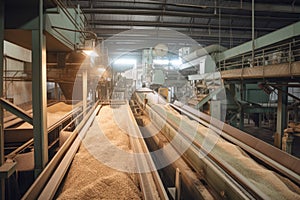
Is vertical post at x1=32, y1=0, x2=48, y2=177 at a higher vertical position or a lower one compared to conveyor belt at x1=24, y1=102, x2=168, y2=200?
higher

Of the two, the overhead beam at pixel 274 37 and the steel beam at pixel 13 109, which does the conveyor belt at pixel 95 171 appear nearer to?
the steel beam at pixel 13 109

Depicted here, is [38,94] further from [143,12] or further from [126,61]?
A: [126,61]

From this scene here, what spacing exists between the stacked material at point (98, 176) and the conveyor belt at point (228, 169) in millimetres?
675

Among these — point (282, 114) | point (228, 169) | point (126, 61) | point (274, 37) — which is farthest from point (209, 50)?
point (126, 61)

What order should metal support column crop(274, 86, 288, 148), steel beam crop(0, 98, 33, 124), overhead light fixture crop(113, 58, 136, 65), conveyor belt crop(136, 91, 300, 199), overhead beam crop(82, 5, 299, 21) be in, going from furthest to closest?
overhead light fixture crop(113, 58, 136, 65) → overhead beam crop(82, 5, 299, 21) → metal support column crop(274, 86, 288, 148) → steel beam crop(0, 98, 33, 124) → conveyor belt crop(136, 91, 300, 199)

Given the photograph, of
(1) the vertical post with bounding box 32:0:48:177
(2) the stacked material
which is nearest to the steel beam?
(1) the vertical post with bounding box 32:0:48:177

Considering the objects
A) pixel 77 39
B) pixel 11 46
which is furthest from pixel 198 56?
pixel 11 46

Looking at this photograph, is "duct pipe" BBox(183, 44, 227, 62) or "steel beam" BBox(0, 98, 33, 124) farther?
"duct pipe" BBox(183, 44, 227, 62)

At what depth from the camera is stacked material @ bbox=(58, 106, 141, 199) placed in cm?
200

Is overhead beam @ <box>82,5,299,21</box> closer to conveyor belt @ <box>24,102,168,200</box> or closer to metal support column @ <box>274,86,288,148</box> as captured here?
metal support column @ <box>274,86,288,148</box>

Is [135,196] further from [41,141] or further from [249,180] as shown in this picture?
[41,141]

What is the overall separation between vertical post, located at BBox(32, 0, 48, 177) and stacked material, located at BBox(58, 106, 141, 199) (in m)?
0.39

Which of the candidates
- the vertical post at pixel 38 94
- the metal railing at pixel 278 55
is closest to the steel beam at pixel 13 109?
the vertical post at pixel 38 94

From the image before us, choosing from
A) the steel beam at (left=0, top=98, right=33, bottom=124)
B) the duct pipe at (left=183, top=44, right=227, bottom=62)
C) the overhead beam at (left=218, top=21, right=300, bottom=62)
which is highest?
the duct pipe at (left=183, top=44, right=227, bottom=62)
